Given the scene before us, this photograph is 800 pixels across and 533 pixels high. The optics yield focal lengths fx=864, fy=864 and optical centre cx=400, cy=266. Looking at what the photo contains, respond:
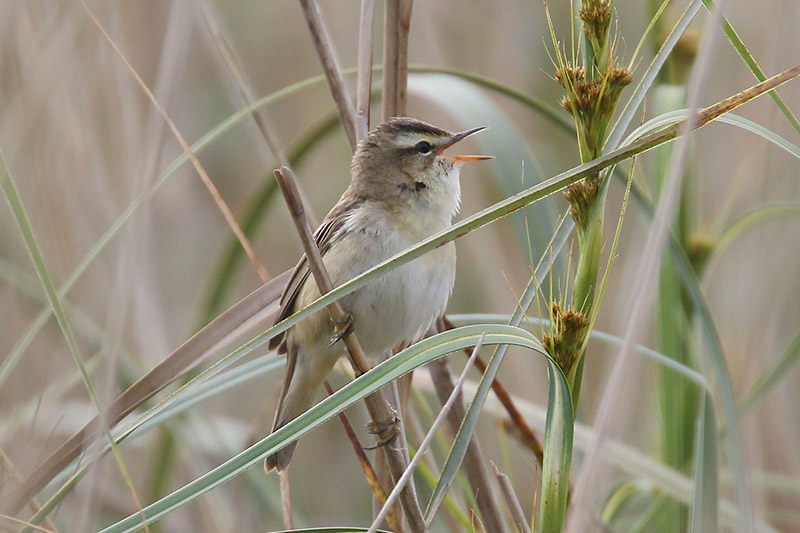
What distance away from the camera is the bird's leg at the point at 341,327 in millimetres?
1809

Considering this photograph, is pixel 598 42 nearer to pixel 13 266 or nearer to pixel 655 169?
pixel 655 169

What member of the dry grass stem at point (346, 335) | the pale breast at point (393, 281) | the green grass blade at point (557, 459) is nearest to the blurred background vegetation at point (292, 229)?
the green grass blade at point (557, 459)

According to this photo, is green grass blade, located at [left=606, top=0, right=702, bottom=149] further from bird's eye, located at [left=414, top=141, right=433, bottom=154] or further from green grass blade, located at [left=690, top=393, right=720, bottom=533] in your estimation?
bird's eye, located at [left=414, top=141, right=433, bottom=154]

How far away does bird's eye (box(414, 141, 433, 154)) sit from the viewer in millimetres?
2498

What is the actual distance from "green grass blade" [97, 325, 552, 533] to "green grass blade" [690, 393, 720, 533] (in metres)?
0.41

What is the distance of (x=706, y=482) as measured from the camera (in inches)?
58.1

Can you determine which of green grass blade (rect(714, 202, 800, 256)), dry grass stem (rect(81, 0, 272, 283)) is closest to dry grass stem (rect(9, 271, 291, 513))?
dry grass stem (rect(81, 0, 272, 283))

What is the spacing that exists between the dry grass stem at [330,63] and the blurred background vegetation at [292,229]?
0.26 metres

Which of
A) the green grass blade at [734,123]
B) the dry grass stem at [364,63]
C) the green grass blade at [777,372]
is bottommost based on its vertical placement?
the green grass blade at [777,372]

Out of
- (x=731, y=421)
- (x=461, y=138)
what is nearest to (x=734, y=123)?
(x=731, y=421)

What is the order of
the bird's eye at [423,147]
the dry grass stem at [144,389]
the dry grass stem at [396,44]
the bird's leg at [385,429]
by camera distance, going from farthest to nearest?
the bird's eye at [423,147]
the dry grass stem at [396,44]
the bird's leg at [385,429]
the dry grass stem at [144,389]

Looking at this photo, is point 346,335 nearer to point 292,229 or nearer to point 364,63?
point 364,63

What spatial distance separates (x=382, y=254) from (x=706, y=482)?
107 centimetres

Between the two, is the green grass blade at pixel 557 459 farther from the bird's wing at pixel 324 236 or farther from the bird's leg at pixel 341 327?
the bird's wing at pixel 324 236
